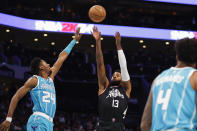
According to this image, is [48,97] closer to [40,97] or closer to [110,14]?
[40,97]

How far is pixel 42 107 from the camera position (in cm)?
555

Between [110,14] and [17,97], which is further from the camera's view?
[110,14]

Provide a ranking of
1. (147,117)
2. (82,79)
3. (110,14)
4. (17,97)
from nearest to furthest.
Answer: (147,117), (17,97), (82,79), (110,14)

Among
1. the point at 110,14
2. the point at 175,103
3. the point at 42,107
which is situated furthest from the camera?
the point at 110,14

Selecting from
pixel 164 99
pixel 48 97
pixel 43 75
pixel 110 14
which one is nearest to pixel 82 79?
pixel 110 14

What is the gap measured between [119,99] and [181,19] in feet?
71.2

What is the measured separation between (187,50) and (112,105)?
7.93 feet

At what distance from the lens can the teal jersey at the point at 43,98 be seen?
556 centimetres

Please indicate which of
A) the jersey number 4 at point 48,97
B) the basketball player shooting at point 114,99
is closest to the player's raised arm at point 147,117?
the basketball player shooting at point 114,99

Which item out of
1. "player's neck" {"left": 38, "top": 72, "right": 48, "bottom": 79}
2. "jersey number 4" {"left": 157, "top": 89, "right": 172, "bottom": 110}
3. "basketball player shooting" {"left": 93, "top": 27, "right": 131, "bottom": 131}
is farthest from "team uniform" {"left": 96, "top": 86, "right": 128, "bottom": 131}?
"jersey number 4" {"left": 157, "top": 89, "right": 172, "bottom": 110}

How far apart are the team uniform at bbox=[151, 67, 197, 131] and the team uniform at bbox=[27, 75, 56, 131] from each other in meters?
2.75

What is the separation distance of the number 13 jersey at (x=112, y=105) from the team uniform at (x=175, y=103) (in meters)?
2.14

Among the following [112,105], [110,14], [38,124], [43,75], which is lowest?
[38,124]

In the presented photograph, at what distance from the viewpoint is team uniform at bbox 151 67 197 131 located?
278cm
